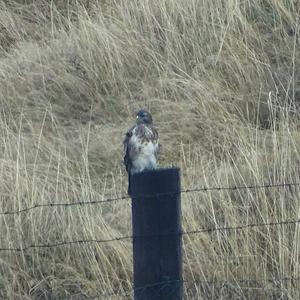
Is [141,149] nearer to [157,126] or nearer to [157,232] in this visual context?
[157,126]

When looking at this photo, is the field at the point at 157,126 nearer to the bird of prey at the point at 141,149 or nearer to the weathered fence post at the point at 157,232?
the bird of prey at the point at 141,149

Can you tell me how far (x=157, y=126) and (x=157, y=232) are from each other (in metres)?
3.84

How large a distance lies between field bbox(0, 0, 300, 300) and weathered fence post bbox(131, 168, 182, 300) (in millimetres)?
1347

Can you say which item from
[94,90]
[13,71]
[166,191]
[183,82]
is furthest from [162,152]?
[166,191]

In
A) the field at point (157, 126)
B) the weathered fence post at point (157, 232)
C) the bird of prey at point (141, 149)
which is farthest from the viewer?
the bird of prey at point (141, 149)

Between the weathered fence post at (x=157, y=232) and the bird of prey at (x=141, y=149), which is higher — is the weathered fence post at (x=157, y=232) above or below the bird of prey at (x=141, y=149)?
below

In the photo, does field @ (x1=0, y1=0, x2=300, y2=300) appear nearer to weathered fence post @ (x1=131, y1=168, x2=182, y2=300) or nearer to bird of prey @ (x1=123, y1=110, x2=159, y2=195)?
bird of prey @ (x1=123, y1=110, x2=159, y2=195)

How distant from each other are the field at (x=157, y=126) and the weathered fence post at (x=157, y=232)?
4.42 feet

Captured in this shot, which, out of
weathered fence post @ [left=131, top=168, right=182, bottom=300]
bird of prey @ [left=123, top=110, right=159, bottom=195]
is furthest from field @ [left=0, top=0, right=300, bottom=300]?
weathered fence post @ [left=131, top=168, right=182, bottom=300]

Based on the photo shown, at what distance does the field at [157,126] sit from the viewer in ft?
17.3

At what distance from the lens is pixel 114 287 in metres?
5.24

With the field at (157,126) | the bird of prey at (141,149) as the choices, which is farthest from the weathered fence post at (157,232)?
the bird of prey at (141,149)

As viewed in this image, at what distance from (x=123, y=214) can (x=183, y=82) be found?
6.14ft

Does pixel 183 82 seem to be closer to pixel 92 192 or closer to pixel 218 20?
pixel 218 20
